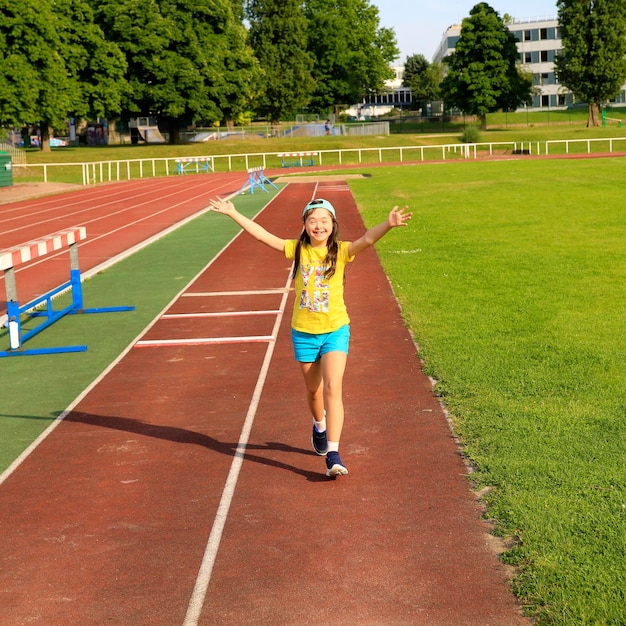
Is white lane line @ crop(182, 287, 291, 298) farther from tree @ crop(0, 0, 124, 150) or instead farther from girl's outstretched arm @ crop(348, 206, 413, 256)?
tree @ crop(0, 0, 124, 150)

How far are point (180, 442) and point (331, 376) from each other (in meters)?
1.71

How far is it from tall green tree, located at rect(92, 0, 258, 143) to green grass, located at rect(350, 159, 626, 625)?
180ft

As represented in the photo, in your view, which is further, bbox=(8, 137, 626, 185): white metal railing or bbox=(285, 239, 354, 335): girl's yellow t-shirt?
bbox=(8, 137, 626, 185): white metal railing

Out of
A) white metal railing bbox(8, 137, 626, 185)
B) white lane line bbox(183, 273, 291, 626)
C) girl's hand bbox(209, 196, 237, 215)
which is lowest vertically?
white lane line bbox(183, 273, 291, 626)

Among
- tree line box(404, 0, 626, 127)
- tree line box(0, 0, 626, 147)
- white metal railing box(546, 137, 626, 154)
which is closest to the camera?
white metal railing box(546, 137, 626, 154)

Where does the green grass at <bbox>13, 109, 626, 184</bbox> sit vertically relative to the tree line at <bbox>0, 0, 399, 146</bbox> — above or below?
below

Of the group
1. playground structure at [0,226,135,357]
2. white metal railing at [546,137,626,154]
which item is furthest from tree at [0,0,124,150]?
playground structure at [0,226,135,357]

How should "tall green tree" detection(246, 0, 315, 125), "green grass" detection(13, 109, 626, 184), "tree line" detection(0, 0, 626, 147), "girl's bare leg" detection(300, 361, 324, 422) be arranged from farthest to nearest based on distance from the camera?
"tall green tree" detection(246, 0, 315, 125) → "tree line" detection(0, 0, 626, 147) → "green grass" detection(13, 109, 626, 184) → "girl's bare leg" detection(300, 361, 324, 422)

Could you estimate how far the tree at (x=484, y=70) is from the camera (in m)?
85.8

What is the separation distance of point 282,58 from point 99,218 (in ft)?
216

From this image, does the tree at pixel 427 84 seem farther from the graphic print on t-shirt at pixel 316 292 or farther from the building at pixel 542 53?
the graphic print on t-shirt at pixel 316 292

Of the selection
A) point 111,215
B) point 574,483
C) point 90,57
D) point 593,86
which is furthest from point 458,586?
point 593,86

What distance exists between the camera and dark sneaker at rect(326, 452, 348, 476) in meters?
6.39

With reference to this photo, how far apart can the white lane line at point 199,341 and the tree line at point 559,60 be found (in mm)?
77806
